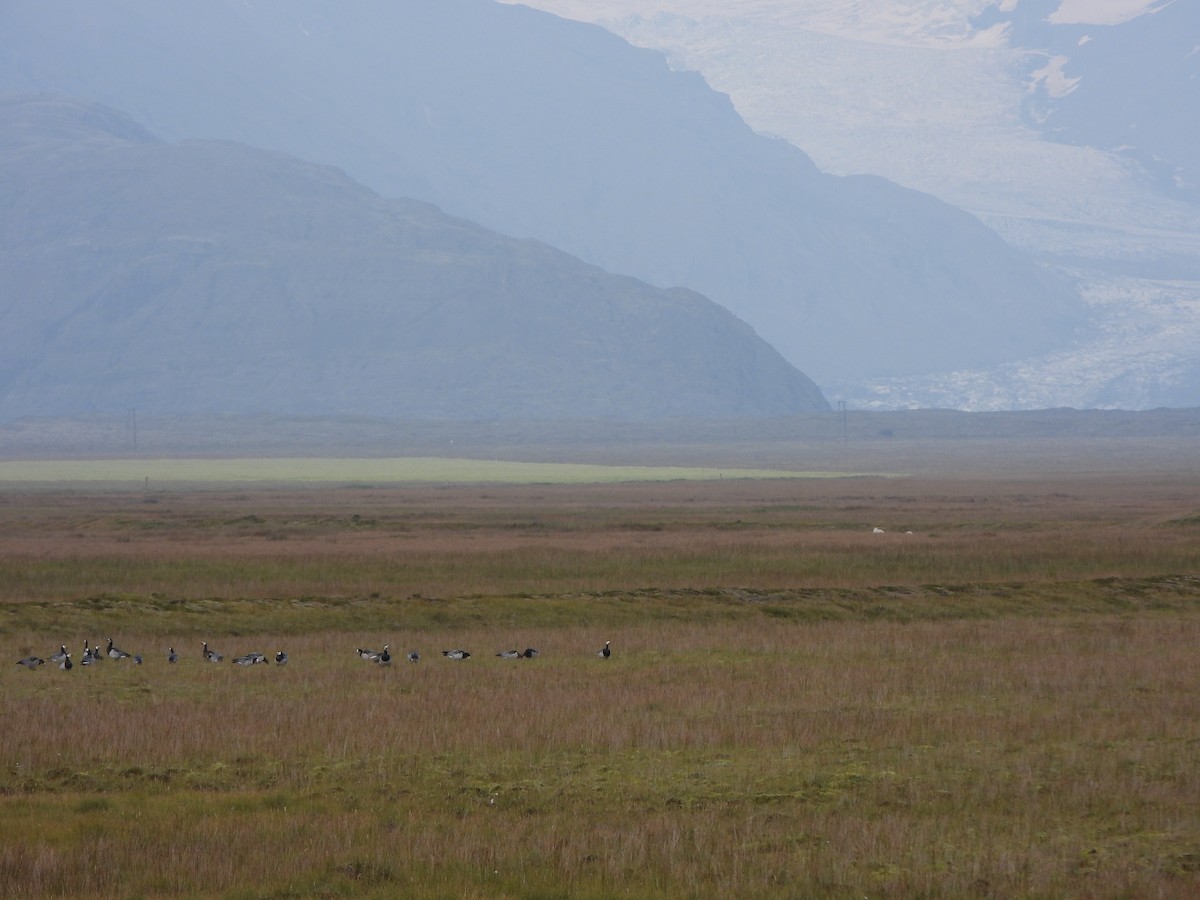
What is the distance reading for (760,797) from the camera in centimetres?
1623

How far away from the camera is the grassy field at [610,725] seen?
1381 centimetres

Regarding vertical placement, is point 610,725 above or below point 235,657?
above

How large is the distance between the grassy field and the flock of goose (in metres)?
0.37

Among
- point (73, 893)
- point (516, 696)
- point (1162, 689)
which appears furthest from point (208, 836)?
point (1162, 689)

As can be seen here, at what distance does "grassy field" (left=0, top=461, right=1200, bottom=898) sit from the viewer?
13812mm

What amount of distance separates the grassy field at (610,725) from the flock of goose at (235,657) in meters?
0.37

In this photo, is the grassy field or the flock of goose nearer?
the grassy field

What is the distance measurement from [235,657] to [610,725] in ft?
31.5

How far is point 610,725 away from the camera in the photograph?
20.0 meters

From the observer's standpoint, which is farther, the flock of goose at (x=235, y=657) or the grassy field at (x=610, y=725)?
the flock of goose at (x=235, y=657)

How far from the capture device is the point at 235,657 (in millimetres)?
27125

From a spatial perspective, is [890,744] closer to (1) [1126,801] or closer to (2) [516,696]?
(1) [1126,801]

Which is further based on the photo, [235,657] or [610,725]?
[235,657]

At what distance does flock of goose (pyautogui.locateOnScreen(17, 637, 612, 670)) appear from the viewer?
25531 millimetres
